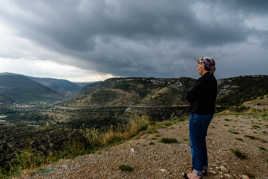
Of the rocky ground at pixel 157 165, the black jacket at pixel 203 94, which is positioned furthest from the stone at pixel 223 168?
the black jacket at pixel 203 94

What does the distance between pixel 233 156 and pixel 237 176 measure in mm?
1205

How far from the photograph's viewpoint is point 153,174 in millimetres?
3273

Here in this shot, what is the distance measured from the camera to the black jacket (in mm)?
2721

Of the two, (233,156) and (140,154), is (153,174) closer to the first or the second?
(140,154)

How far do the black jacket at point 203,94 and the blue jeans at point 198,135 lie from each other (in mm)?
129

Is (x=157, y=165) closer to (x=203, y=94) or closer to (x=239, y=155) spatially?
(x=203, y=94)

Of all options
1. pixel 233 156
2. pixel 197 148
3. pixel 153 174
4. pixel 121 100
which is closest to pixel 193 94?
pixel 197 148

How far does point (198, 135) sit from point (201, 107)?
2.06 ft

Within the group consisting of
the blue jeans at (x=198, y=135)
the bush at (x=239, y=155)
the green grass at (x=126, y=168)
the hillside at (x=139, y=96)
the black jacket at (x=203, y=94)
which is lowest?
the hillside at (x=139, y=96)

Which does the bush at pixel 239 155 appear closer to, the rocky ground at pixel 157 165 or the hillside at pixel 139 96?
the rocky ground at pixel 157 165

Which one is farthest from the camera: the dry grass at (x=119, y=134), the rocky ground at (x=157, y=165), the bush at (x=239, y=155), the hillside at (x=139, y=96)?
the hillside at (x=139, y=96)

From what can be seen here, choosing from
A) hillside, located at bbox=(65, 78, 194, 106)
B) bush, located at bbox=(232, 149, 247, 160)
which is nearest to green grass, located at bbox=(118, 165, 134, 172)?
bush, located at bbox=(232, 149, 247, 160)

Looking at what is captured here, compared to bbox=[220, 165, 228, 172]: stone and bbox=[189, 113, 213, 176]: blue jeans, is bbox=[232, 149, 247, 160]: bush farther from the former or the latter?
bbox=[189, 113, 213, 176]: blue jeans

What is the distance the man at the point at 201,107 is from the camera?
2.74 meters
